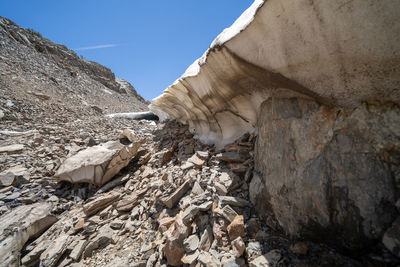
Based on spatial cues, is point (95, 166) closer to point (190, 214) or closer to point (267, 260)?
point (190, 214)

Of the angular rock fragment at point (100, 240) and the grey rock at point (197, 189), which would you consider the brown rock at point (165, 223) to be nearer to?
the grey rock at point (197, 189)

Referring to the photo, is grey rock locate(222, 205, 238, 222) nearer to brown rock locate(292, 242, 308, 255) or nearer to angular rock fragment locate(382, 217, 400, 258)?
brown rock locate(292, 242, 308, 255)

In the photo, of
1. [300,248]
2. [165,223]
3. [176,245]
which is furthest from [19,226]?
[300,248]

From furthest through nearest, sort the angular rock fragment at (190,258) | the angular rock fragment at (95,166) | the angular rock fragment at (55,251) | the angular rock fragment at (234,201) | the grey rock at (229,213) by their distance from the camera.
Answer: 1. the angular rock fragment at (95,166)
2. the angular rock fragment at (55,251)
3. the angular rock fragment at (234,201)
4. the grey rock at (229,213)
5. the angular rock fragment at (190,258)

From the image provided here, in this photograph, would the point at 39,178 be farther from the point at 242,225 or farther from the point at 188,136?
the point at 242,225

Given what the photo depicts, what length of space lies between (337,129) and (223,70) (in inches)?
49.1

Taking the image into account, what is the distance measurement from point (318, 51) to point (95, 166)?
3340 mm

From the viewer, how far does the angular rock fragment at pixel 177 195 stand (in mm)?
1971

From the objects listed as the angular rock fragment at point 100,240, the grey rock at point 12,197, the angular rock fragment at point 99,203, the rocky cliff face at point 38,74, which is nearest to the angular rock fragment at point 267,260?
→ the angular rock fragment at point 100,240

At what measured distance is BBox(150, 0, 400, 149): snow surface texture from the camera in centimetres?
81

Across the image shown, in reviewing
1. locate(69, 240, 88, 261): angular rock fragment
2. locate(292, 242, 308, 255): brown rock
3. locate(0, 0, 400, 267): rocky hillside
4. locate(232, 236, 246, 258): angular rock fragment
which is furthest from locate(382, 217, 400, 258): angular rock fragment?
locate(69, 240, 88, 261): angular rock fragment

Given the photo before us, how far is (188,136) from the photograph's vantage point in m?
4.26

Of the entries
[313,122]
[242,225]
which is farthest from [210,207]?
[313,122]

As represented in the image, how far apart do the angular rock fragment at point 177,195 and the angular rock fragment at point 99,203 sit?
105 cm
